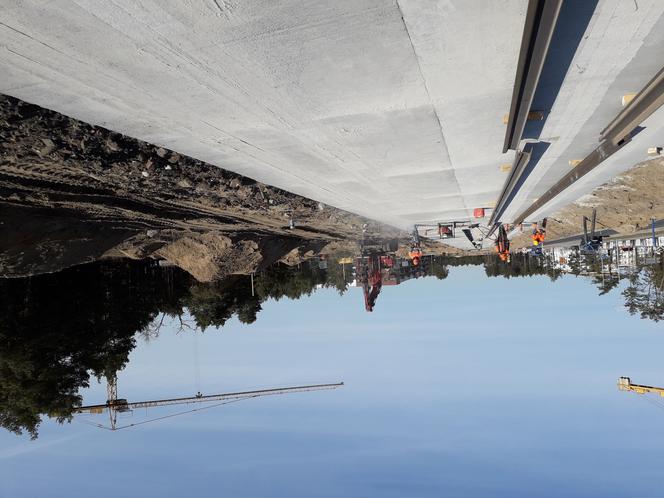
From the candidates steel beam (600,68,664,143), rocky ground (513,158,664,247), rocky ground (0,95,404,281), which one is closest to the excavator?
rocky ground (0,95,404,281)

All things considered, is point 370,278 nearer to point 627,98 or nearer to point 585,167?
point 585,167

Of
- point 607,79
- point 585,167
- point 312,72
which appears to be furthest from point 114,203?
point 607,79

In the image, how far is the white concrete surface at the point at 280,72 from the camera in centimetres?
416

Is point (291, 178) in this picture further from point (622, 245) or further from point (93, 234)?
point (622, 245)

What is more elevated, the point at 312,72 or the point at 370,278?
the point at 312,72

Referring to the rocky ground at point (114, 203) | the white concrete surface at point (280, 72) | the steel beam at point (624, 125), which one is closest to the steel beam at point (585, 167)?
the steel beam at point (624, 125)

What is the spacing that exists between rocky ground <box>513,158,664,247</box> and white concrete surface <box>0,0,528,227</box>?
5.48 metres

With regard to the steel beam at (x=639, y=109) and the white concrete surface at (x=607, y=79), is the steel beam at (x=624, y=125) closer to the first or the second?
the steel beam at (x=639, y=109)

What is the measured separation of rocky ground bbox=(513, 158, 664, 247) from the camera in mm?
11688

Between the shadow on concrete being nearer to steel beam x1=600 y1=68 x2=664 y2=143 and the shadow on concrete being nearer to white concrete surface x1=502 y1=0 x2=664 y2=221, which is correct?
white concrete surface x1=502 y1=0 x2=664 y2=221

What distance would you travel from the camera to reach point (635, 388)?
43750 mm

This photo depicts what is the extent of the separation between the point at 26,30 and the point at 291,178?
224 inches

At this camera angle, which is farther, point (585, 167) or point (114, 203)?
point (114, 203)

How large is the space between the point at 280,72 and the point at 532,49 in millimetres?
2376
